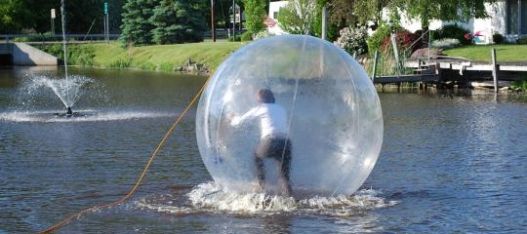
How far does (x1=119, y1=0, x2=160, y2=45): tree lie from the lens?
241 ft

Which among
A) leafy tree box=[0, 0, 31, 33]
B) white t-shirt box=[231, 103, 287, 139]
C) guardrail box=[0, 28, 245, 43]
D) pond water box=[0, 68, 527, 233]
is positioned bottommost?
pond water box=[0, 68, 527, 233]

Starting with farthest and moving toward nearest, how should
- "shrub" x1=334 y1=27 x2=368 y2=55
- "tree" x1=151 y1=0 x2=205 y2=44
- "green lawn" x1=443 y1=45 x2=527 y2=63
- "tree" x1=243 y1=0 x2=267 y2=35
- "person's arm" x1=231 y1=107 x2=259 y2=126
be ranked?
"tree" x1=151 y1=0 x2=205 y2=44 → "tree" x1=243 y1=0 x2=267 y2=35 → "shrub" x1=334 y1=27 x2=368 y2=55 → "green lawn" x1=443 y1=45 x2=527 y2=63 → "person's arm" x1=231 y1=107 x2=259 y2=126

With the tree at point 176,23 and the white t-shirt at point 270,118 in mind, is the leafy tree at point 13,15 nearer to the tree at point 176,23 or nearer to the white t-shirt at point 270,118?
the tree at point 176,23

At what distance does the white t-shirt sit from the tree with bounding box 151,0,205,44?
194 ft

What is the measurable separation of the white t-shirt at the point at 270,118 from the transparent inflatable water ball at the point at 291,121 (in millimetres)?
13

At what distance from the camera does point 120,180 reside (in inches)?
621

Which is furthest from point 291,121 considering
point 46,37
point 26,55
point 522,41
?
point 46,37

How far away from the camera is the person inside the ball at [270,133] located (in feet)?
39.9

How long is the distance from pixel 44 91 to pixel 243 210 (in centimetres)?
2898

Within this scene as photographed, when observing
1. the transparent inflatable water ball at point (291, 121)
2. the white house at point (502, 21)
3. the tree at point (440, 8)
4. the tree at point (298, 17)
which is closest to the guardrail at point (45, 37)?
the tree at point (298, 17)

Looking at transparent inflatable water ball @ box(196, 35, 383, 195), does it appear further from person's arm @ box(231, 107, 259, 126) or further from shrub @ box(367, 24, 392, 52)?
shrub @ box(367, 24, 392, 52)

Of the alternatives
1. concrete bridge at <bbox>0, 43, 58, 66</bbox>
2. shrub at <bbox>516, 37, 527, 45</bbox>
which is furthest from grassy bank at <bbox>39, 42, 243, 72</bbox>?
shrub at <bbox>516, 37, 527, 45</bbox>

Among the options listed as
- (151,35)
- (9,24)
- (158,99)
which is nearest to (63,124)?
(158,99)

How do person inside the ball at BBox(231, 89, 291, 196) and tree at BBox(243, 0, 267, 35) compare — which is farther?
tree at BBox(243, 0, 267, 35)
